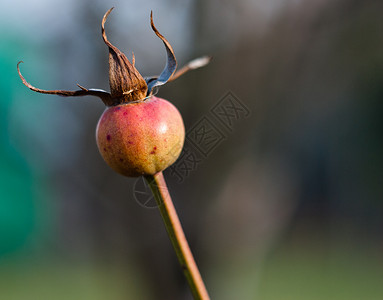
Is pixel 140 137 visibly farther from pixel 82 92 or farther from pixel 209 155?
pixel 209 155

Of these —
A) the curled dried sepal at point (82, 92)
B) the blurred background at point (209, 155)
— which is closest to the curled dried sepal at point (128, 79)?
the curled dried sepal at point (82, 92)

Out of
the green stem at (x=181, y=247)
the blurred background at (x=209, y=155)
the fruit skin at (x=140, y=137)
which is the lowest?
the blurred background at (x=209, y=155)

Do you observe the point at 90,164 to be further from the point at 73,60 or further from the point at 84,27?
the point at 84,27

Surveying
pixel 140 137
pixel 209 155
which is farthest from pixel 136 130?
pixel 209 155

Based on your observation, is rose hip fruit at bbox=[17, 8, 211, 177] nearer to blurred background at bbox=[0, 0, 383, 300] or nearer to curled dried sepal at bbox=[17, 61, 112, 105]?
curled dried sepal at bbox=[17, 61, 112, 105]

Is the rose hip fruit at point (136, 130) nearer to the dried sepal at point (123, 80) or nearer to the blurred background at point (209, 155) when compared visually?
the dried sepal at point (123, 80)

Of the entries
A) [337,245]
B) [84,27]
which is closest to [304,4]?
[84,27]

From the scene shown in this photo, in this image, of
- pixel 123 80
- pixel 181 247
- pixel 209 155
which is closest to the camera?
pixel 181 247
